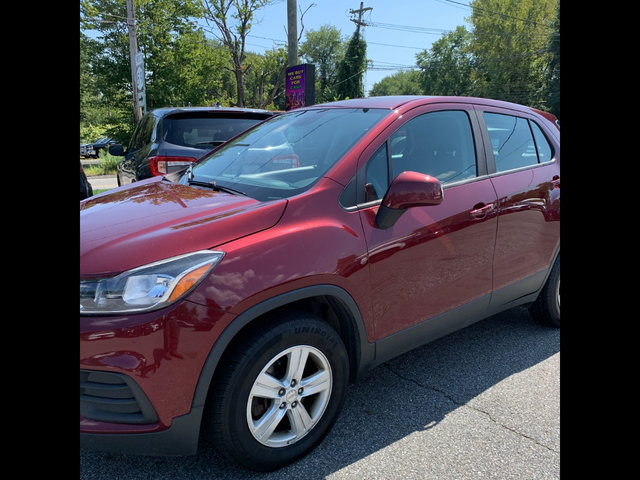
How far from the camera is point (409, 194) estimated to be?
2.34 meters

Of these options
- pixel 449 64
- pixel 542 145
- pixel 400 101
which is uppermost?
pixel 449 64

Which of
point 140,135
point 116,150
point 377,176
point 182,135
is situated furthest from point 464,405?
point 140,135

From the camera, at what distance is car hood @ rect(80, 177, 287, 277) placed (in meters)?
1.87

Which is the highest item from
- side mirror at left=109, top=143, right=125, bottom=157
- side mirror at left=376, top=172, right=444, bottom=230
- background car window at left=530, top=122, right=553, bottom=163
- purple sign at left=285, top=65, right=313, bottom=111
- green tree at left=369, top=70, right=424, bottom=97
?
green tree at left=369, top=70, right=424, bottom=97

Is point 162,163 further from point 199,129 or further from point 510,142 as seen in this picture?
point 510,142

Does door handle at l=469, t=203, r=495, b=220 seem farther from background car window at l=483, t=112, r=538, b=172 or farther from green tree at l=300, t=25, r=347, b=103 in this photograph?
green tree at l=300, t=25, r=347, b=103

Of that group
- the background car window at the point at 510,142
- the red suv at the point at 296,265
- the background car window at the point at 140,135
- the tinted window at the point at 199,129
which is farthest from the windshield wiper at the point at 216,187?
the background car window at the point at 140,135

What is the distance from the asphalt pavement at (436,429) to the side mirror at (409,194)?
111 centimetres

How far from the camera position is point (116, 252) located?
1.89 m

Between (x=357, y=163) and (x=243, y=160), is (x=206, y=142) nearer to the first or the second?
(x=243, y=160)

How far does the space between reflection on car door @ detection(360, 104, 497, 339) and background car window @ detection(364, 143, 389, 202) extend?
64mm

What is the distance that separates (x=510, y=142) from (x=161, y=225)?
251 centimetres

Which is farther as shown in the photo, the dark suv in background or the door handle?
the dark suv in background

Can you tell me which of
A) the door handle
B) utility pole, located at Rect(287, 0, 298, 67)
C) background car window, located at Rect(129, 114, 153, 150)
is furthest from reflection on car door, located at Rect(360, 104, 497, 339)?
utility pole, located at Rect(287, 0, 298, 67)
